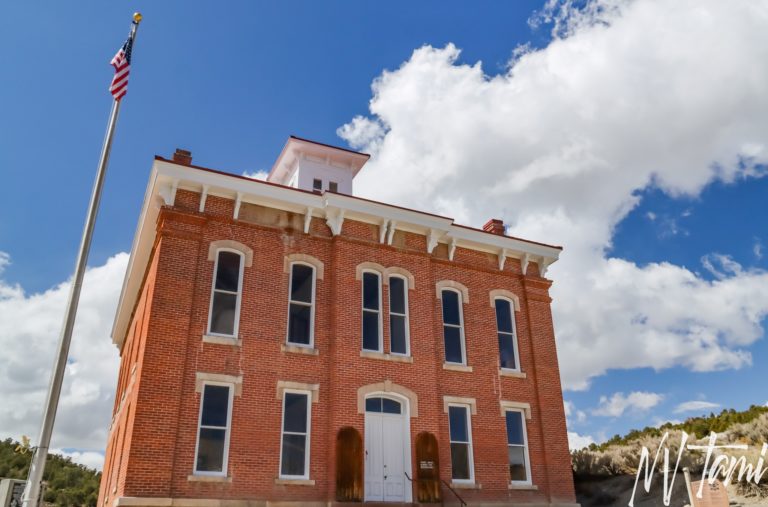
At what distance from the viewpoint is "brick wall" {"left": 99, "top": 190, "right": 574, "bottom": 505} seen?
14.2 meters

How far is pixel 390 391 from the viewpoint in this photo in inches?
653

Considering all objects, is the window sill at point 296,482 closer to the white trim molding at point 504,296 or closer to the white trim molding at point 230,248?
the white trim molding at point 230,248

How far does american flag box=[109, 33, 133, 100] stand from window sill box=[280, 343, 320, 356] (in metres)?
7.26

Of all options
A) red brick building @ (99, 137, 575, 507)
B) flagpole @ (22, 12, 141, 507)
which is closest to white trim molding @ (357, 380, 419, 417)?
red brick building @ (99, 137, 575, 507)

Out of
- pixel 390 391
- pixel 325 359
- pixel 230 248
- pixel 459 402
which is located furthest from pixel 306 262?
pixel 459 402

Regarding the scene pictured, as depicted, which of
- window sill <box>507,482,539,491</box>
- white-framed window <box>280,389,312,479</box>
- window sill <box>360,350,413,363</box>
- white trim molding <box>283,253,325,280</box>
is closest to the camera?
white-framed window <box>280,389,312,479</box>

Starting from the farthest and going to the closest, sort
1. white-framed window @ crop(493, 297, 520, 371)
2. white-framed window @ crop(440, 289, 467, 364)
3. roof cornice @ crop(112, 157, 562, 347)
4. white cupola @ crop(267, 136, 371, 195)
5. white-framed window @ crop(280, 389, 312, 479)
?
white cupola @ crop(267, 136, 371, 195)
white-framed window @ crop(493, 297, 520, 371)
white-framed window @ crop(440, 289, 467, 364)
roof cornice @ crop(112, 157, 562, 347)
white-framed window @ crop(280, 389, 312, 479)

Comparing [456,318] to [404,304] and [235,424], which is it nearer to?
[404,304]

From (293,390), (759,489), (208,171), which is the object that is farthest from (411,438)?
(759,489)

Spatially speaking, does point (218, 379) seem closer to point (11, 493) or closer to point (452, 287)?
point (11, 493)

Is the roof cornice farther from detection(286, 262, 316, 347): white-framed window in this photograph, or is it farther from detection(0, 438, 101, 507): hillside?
detection(0, 438, 101, 507): hillside

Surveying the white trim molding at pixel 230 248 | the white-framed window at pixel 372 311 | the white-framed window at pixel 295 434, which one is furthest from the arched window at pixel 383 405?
the white trim molding at pixel 230 248

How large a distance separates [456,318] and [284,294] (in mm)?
5808

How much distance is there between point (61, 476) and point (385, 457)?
52961mm
